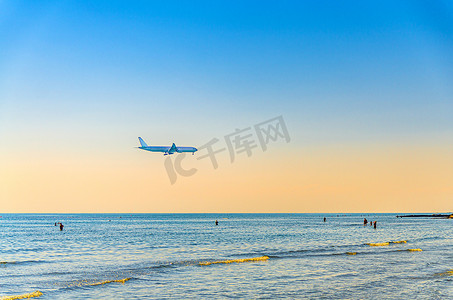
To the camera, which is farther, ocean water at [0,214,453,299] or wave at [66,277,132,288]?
wave at [66,277,132,288]

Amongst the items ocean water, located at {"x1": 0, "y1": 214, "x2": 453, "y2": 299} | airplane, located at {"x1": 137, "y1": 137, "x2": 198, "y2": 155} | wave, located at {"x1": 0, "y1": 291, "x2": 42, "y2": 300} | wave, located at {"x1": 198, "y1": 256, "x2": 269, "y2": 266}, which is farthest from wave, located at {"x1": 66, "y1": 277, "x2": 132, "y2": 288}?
airplane, located at {"x1": 137, "y1": 137, "x2": 198, "y2": 155}

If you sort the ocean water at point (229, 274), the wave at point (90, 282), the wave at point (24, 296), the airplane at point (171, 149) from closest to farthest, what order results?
1. the wave at point (24, 296)
2. the ocean water at point (229, 274)
3. the wave at point (90, 282)
4. the airplane at point (171, 149)

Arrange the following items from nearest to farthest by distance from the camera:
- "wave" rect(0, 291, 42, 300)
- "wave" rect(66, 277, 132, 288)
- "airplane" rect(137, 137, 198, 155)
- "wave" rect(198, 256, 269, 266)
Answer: "wave" rect(0, 291, 42, 300), "wave" rect(66, 277, 132, 288), "wave" rect(198, 256, 269, 266), "airplane" rect(137, 137, 198, 155)

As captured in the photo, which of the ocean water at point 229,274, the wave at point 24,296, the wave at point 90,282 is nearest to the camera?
the wave at point 24,296

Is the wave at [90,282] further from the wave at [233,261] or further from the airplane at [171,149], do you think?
the airplane at [171,149]

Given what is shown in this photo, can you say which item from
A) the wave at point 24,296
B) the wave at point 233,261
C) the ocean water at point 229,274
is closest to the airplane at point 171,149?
the ocean water at point 229,274

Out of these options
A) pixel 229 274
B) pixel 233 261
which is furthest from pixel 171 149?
pixel 229 274

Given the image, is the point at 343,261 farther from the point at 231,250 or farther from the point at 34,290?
the point at 34,290

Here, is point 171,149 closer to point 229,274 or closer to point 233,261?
point 233,261

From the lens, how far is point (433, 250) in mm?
46219

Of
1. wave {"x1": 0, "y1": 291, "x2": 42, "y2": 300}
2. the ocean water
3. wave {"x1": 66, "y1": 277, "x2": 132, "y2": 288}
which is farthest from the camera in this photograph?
wave {"x1": 66, "y1": 277, "x2": 132, "y2": 288}

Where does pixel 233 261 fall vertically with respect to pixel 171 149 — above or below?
below

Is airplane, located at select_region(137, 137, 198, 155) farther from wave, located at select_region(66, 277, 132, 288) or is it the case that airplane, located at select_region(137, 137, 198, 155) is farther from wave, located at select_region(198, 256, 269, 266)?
wave, located at select_region(66, 277, 132, 288)

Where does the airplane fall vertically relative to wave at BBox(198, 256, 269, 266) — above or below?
above
